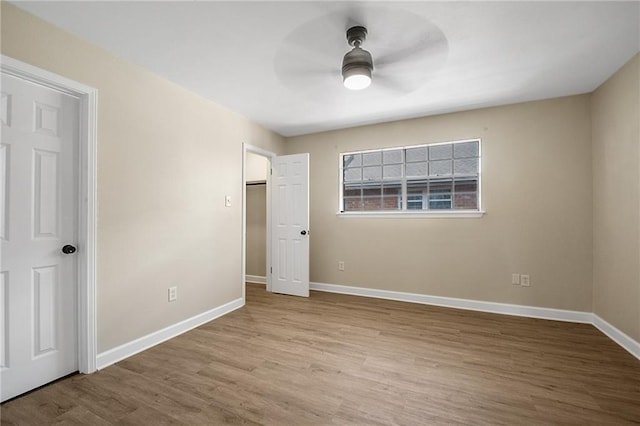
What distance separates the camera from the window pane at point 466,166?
3.64 meters

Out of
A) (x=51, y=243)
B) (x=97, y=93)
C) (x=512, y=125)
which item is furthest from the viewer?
(x=512, y=125)

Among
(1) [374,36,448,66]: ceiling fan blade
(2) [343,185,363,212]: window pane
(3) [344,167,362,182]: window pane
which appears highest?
(1) [374,36,448,66]: ceiling fan blade

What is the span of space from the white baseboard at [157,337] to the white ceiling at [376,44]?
2398 millimetres

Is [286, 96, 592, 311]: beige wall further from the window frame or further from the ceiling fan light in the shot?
the ceiling fan light

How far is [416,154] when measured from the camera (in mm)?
3943

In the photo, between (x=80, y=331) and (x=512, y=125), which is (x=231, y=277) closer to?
(x=80, y=331)

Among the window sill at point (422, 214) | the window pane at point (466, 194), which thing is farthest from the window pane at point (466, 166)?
the window sill at point (422, 214)

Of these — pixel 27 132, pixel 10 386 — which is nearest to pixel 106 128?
pixel 27 132

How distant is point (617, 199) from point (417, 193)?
192 centimetres

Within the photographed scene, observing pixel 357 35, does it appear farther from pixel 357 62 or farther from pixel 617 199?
pixel 617 199

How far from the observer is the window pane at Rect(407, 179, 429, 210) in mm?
3885

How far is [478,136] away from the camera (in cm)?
356

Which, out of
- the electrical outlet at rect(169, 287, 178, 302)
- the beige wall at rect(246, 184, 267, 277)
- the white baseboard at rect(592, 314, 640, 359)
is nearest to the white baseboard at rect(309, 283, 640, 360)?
the white baseboard at rect(592, 314, 640, 359)

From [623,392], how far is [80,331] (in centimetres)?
381
